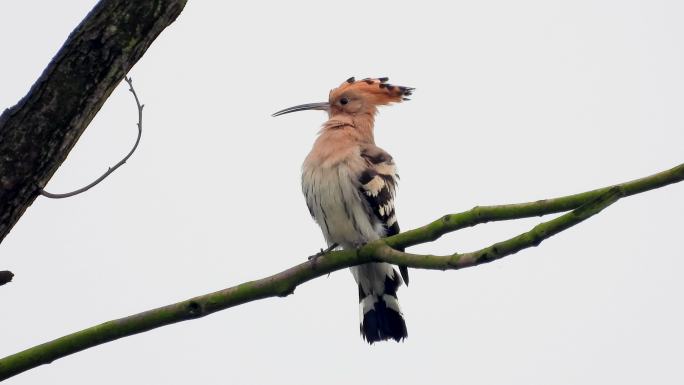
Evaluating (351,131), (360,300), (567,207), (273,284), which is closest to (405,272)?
(360,300)

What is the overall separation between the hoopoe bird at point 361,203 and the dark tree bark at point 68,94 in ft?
5.62

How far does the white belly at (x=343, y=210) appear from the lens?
390cm

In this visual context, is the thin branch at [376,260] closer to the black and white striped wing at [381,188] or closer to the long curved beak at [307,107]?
the black and white striped wing at [381,188]

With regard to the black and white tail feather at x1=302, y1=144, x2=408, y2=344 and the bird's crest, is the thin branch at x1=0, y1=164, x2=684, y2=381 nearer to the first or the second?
the black and white tail feather at x1=302, y1=144, x2=408, y2=344

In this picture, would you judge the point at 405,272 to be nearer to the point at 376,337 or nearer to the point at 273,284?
the point at 376,337

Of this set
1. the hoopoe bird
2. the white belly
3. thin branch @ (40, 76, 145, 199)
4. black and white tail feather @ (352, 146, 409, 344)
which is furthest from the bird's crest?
thin branch @ (40, 76, 145, 199)

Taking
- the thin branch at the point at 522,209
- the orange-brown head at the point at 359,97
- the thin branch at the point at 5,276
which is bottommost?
the thin branch at the point at 5,276

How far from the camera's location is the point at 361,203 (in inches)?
154

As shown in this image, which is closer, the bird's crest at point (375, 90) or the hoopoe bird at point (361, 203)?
the hoopoe bird at point (361, 203)

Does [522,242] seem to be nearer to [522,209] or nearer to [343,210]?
[522,209]

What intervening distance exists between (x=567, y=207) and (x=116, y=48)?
116cm

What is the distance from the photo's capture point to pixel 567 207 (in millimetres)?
2186

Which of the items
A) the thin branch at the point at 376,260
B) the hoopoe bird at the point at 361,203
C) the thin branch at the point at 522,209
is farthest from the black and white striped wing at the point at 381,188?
the thin branch at the point at 522,209

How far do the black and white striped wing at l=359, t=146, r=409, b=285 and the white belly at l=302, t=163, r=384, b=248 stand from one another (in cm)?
3
